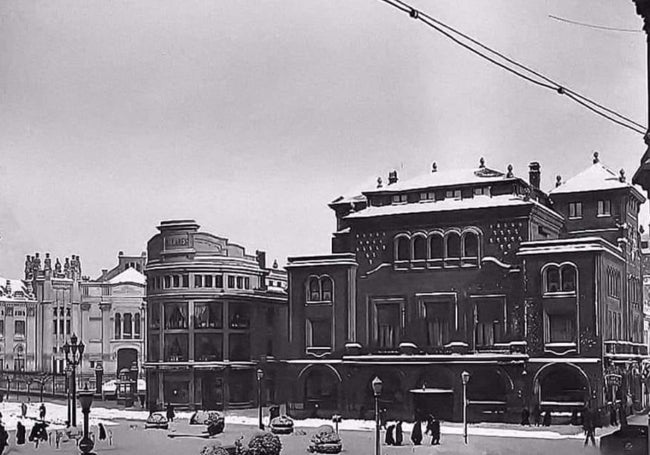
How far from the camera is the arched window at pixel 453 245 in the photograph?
6.65 meters

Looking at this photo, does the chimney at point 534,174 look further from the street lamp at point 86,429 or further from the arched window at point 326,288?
the street lamp at point 86,429

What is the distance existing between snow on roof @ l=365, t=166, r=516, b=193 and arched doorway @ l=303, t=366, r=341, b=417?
1.17 metres

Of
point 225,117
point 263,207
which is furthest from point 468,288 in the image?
point 225,117

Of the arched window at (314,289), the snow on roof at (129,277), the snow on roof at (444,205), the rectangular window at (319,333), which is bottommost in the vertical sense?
the rectangular window at (319,333)

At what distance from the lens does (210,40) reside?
23.2ft

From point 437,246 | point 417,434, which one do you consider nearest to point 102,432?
point 417,434

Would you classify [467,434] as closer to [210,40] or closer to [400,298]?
[400,298]

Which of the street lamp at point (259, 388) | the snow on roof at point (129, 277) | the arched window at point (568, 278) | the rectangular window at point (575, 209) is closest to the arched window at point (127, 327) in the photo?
the snow on roof at point (129, 277)

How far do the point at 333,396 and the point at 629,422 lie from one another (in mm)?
1795

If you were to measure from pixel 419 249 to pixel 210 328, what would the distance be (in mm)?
1383

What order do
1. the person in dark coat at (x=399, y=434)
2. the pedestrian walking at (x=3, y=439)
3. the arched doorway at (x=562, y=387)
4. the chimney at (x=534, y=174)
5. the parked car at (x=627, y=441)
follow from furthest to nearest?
the pedestrian walking at (x=3, y=439) < the person in dark coat at (x=399, y=434) < the chimney at (x=534, y=174) < the arched doorway at (x=562, y=387) < the parked car at (x=627, y=441)

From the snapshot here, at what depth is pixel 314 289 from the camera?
22.0 feet

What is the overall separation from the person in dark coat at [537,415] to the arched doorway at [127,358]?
244 centimetres

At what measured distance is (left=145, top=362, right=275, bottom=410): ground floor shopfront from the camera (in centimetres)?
666
